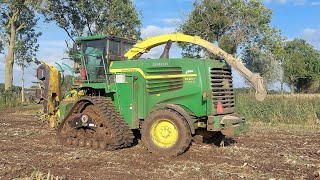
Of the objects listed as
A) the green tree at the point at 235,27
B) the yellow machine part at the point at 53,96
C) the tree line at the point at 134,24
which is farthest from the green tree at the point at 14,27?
the yellow machine part at the point at 53,96

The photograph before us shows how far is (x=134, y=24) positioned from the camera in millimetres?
32969

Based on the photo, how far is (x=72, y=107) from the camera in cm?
1074

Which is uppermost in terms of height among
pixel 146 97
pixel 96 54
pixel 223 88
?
pixel 96 54

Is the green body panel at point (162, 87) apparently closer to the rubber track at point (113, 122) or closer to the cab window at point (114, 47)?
the rubber track at point (113, 122)

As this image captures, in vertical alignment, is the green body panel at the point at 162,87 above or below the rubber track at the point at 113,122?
above

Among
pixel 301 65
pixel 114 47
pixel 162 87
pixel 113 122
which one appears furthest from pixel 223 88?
pixel 301 65

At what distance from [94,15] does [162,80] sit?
24.2 metres

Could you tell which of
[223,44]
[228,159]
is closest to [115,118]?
[228,159]

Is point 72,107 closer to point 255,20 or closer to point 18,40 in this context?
point 255,20

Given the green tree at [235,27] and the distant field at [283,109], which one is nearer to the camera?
the distant field at [283,109]

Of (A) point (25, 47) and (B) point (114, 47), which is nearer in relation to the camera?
(B) point (114, 47)

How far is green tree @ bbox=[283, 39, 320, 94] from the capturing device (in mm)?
57000

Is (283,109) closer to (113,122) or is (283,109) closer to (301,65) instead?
(113,122)

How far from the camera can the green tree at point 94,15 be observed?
32156 millimetres
